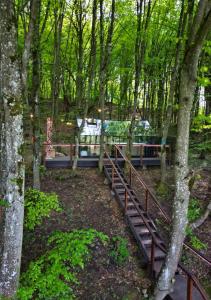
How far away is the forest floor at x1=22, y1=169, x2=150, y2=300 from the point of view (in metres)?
5.97

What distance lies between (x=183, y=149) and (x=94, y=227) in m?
3.80

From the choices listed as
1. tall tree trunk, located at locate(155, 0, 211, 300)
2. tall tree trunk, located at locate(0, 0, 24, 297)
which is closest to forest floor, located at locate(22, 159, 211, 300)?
tall tree trunk, located at locate(155, 0, 211, 300)

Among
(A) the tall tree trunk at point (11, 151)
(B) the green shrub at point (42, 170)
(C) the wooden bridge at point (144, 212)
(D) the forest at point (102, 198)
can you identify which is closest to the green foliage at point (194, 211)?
(D) the forest at point (102, 198)

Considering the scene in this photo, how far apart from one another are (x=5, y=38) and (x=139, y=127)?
34.3ft

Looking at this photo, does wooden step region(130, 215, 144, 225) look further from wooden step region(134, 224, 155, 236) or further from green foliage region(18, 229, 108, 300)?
green foliage region(18, 229, 108, 300)

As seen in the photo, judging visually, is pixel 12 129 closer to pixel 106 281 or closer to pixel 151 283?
pixel 106 281

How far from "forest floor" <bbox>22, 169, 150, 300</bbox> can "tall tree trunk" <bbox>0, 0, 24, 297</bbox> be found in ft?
5.24

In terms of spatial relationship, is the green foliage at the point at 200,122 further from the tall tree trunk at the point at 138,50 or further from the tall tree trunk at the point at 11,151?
the tall tree trunk at the point at 11,151

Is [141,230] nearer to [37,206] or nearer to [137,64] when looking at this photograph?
[37,206]

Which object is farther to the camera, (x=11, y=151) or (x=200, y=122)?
(x=200, y=122)

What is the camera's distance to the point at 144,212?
27.7 ft

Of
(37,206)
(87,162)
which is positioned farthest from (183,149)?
(87,162)

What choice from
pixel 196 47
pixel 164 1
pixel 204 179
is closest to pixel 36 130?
pixel 196 47

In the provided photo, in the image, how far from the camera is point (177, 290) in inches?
224
